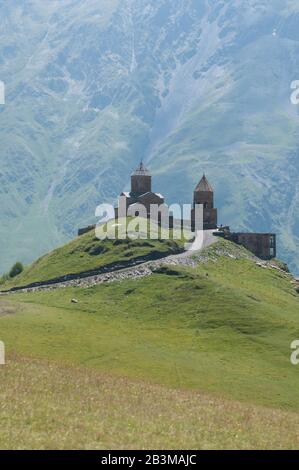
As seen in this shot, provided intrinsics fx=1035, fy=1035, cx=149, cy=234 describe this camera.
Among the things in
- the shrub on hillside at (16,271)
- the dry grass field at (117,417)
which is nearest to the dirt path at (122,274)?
the shrub on hillside at (16,271)

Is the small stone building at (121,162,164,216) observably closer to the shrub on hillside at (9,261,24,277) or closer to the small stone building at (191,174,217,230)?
the small stone building at (191,174,217,230)

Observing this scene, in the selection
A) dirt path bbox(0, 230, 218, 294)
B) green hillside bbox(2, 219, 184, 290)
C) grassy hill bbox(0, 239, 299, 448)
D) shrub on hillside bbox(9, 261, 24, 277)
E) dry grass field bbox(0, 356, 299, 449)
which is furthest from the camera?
shrub on hillside bbox(9, 261, 24, 277)

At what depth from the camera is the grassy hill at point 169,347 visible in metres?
45.1

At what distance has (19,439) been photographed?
132ft

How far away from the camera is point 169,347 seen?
96500 millimetres

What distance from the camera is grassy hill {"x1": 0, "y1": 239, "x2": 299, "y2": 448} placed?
45062 mm

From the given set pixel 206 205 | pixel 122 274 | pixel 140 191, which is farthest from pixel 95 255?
pixel 140 191

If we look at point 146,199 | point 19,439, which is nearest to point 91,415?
point 19,439

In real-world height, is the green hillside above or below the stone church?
below

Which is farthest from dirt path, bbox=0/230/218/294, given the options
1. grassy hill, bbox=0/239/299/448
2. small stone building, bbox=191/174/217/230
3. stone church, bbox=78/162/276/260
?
small stone building, bbox=191/174/217/230

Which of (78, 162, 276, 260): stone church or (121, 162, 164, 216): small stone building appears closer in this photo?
(78, 162, 276, 260): stone church

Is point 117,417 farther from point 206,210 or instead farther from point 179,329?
point 206,210
